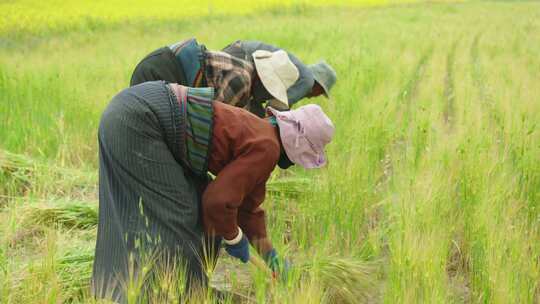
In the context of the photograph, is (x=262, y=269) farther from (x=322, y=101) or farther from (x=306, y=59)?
(x=306, y=59)

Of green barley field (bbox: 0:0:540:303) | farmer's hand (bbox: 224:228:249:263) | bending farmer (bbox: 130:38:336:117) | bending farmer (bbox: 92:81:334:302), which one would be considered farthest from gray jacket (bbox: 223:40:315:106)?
farmer's hand (bbox: 224:228:249:263)

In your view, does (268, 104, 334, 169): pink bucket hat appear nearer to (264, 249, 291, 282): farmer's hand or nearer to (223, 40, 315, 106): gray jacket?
(264, 249, 291, 282): farmer's hand

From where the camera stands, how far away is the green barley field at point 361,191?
1.80m

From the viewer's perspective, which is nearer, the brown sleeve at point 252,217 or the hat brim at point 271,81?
the brown sleeve at point 252,217

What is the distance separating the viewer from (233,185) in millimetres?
1771

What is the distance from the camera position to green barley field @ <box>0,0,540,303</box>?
1796mm

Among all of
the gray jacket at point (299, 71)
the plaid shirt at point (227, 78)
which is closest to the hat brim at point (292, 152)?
the plaid shirt at point (227, 78)

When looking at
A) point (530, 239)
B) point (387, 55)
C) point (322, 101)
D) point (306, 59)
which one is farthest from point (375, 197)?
point (387, 55)

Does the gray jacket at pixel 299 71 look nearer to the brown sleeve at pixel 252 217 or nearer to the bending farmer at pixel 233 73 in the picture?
the bending farmer at pixel 233 73

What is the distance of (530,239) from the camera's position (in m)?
2.01

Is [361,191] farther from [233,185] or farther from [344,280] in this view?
[233,185]

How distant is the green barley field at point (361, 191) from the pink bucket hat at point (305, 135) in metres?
0.34

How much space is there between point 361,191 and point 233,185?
3.07 ft

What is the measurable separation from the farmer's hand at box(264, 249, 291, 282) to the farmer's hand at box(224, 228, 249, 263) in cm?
10
